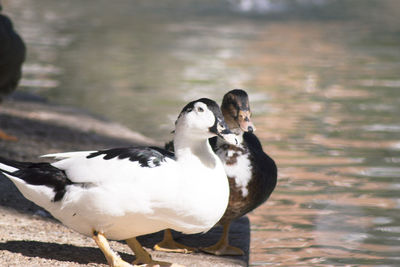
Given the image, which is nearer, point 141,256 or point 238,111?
point 141,256

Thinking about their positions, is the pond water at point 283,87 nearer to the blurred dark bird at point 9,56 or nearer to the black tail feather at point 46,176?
the black tail feather at point 46,176

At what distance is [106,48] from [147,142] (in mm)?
8084

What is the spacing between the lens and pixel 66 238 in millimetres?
4570

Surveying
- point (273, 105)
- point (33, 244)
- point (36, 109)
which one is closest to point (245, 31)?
point (273, 105)

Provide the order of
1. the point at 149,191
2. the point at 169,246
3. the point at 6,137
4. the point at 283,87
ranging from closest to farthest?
the point at 149,191 → the point at 169,246 → the point at 6,137 → the point at 283,87

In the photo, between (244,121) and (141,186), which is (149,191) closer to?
(141,186)

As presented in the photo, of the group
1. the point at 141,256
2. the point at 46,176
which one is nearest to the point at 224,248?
the point at 141,256

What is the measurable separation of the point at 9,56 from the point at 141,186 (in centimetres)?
406

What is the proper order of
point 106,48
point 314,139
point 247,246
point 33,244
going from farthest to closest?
point 106,48
point 314,139
point 247,246
point 33,244

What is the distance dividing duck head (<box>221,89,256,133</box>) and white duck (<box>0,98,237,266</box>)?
738mm

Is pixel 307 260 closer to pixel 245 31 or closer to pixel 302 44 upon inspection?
pixel 302 44

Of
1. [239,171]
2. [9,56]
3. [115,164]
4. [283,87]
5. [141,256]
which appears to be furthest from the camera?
[283,87]

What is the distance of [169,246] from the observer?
4.70 meters

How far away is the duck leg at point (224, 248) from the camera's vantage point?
468 centimetres
